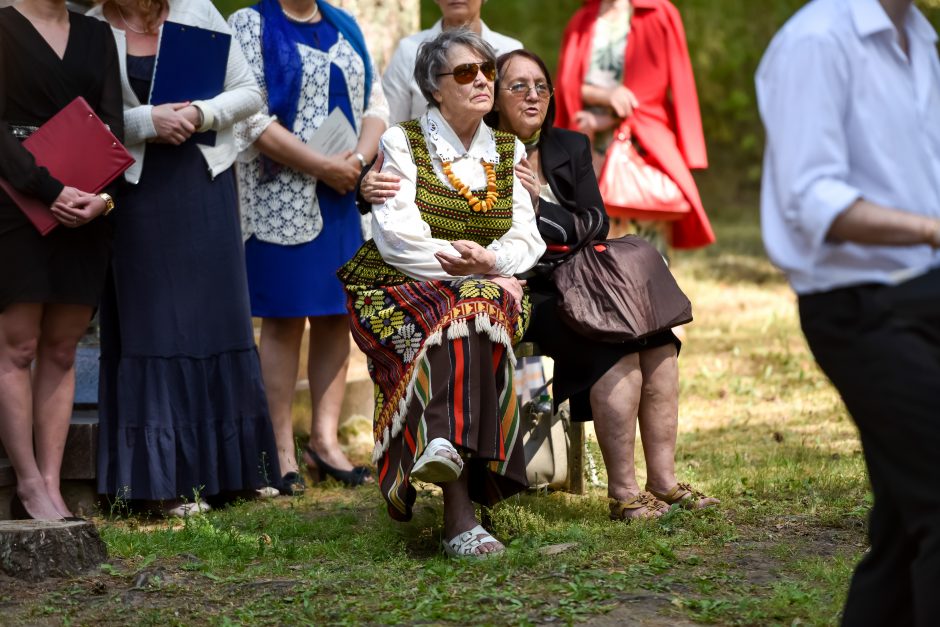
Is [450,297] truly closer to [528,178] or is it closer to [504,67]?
[528,178]

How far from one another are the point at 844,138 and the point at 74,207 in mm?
3167

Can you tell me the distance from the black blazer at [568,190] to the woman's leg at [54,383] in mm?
1848

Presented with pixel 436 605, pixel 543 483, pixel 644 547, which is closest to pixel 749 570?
pixel 644 547

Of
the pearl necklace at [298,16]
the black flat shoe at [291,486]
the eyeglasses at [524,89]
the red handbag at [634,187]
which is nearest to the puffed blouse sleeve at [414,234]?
the eyeglasses at [524,89]

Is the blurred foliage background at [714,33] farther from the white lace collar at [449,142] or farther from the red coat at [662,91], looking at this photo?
the white lace collar at [449,142]

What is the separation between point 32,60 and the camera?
5066mm

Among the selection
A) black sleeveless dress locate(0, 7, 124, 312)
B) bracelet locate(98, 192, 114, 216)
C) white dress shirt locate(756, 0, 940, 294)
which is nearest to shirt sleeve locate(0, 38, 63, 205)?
black sleeveless dress locate(0, 7, 124, 312)

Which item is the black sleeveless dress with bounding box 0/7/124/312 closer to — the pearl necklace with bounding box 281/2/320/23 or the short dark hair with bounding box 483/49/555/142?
the pearl necklace with bounding box 281/2/320/23

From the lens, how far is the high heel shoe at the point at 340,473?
613 centimetres

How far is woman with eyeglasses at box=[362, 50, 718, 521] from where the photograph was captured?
16.5ft

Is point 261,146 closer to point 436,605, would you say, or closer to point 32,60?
point 32,60

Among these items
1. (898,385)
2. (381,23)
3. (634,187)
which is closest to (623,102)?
(634,187)

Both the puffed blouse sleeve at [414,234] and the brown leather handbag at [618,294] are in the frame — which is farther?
the brown leather handbag at [618,294]

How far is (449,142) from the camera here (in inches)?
196
